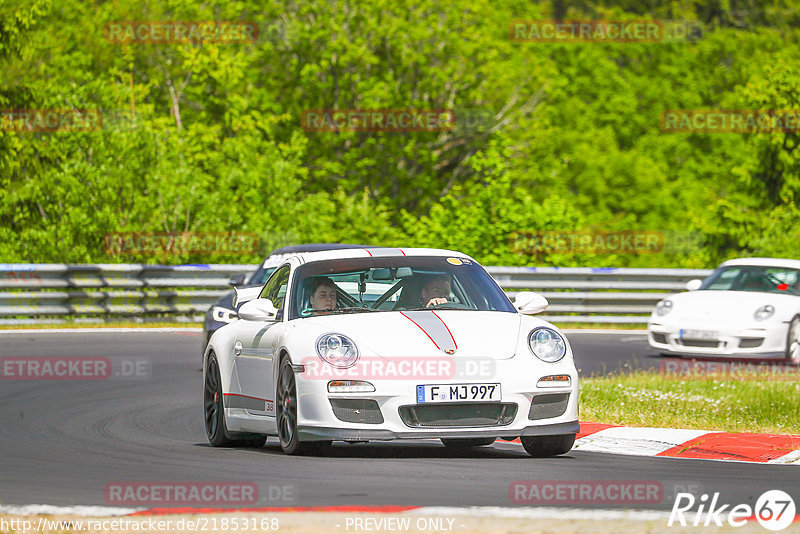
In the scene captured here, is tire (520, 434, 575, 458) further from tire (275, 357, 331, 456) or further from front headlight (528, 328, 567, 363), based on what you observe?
tire (275, 357, 331, 456)

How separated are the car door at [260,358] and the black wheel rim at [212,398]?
0.50 meters

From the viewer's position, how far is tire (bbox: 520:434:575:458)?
9.48m

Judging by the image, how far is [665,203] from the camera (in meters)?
55.3

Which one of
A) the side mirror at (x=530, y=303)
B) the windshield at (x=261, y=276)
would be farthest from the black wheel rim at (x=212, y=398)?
the windshield at (x=261, y=276)

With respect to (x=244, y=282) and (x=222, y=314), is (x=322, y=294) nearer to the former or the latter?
(x=222, y=314)

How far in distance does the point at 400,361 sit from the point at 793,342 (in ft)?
36.0

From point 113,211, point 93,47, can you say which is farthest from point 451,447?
point 93,47

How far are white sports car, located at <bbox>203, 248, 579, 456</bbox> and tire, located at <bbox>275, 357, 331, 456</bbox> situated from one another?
0.01 metres

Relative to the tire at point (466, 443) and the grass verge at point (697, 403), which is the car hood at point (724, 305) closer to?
the grass verge at point (697, 403)

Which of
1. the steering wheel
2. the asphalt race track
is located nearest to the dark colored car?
the asphalt race track

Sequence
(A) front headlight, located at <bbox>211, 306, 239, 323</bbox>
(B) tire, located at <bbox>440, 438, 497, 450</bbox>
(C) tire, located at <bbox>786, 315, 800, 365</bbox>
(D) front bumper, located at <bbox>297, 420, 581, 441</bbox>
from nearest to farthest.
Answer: (D) front bumper, located at <bbox>297, 420, 581, 441</bbox> < (B) tire, located at <bbox>440, 438, 497, 450</bbox> < (A) front headlight, located at <bbox>211, 306, 239, 323</bbox> < (C) tire, located at <bbox>786, 315, 800, 365</bbox>

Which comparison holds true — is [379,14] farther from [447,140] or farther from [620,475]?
[620,475]

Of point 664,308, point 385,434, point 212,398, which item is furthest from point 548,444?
point 664,308

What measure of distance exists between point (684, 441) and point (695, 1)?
63198 millimetres
